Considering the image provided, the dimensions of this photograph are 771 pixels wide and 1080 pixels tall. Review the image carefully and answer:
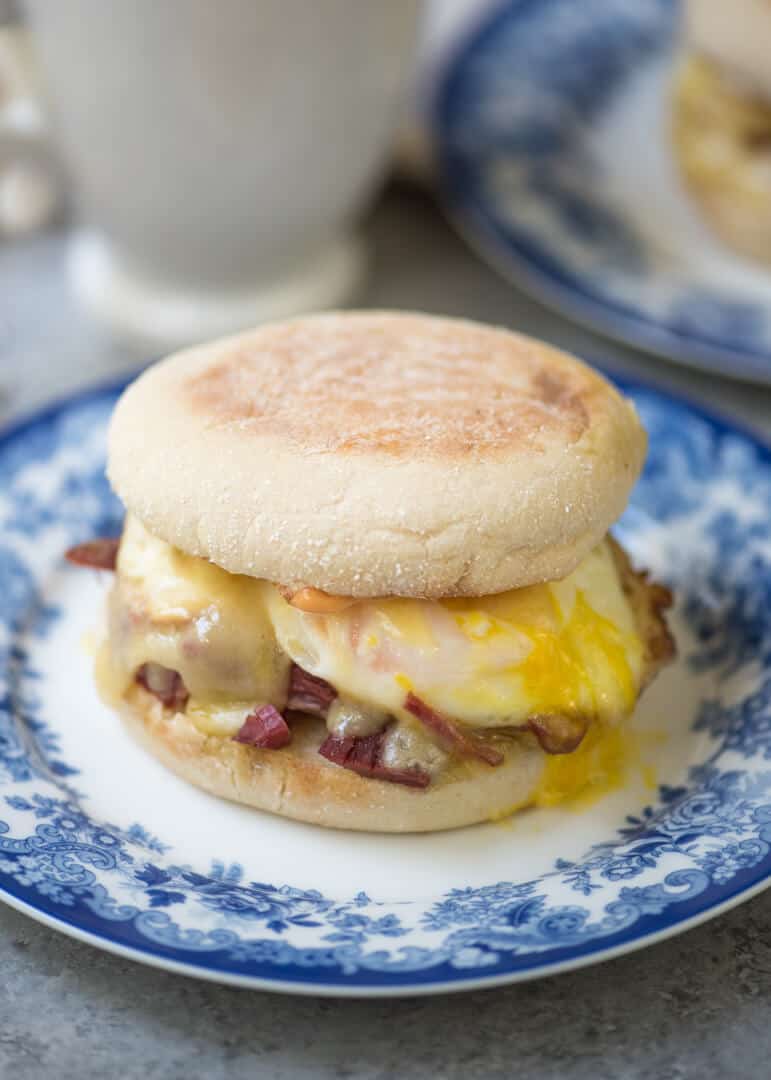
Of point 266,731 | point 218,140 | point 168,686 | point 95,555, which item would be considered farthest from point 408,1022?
point 218,140

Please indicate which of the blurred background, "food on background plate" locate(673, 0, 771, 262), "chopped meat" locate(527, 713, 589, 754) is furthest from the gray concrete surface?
"food on background plate" locate(673, 0, 771, 262)

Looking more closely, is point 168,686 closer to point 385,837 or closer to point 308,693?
point 308,693

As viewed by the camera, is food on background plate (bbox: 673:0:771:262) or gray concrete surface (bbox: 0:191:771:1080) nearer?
gray concrete surface (bbox: 0:191:771:1080)

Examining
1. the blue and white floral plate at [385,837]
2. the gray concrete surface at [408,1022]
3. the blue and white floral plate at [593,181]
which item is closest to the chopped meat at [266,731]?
the blue and white floral plate at [385,837]

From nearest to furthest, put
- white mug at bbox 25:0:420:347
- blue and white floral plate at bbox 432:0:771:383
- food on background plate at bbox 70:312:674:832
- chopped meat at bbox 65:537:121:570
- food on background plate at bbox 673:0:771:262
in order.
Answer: food on background plate at bbox 70:312:674:832, chopped meat at bbox 65:537:121:570, white mug at bbox 25:0:420:347, blue and white floral plate at bbox 432:0:771:383, food on background plate at bbox 673:0:771:262

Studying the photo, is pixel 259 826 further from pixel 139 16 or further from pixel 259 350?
pixel 139 16

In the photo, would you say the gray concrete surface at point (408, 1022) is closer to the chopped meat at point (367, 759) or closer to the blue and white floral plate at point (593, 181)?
the chopped meat at point (367, 759)

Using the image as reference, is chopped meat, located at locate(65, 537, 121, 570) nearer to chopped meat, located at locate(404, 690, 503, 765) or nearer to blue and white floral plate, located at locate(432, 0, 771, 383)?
chopped meat, located at locate(404, 690, 503, 765)
